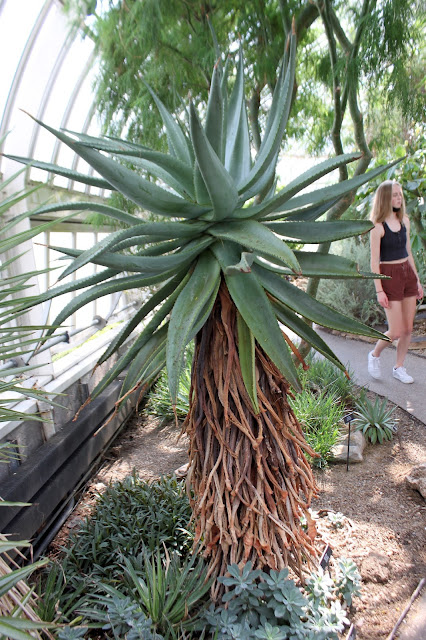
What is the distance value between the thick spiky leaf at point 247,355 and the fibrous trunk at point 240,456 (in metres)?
0.07

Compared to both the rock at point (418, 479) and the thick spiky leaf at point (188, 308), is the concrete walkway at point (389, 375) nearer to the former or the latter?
the rock at point (418, 479)

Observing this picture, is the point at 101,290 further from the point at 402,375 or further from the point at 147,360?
the point at 402,375

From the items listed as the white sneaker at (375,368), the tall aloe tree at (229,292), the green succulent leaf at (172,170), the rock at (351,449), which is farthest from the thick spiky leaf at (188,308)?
the white sneaker at (375,368)

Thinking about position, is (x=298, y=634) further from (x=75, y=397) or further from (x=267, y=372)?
(x=75, y=397)

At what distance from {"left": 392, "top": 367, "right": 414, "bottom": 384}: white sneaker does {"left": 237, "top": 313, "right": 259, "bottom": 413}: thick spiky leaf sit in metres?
3.46

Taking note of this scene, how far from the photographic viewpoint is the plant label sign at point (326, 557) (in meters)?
2.08

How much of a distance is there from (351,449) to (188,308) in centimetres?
234

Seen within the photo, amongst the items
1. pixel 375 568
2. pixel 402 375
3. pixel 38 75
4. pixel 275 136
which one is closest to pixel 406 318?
pixel 402 375

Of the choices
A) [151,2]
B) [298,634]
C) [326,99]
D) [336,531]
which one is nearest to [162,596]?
[298,634]

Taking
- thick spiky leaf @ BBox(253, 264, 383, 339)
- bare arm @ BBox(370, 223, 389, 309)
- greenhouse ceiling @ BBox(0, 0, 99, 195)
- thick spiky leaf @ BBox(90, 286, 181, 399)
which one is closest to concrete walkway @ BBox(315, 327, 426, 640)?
bare arm @ BBox(370, 223, 389, 309)

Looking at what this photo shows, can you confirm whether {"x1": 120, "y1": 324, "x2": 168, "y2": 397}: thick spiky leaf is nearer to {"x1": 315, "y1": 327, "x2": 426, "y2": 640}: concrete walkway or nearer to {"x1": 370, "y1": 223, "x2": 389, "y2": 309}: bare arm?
{"x1": 315, "y1": 327, "x2": 426, "y2": 640}: concrete walkway

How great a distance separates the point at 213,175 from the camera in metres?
1.30

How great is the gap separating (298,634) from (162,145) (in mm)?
4007

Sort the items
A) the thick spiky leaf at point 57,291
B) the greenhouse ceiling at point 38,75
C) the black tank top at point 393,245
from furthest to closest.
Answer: the black tank top at point 393,245 → the greenhouse ceiling at point 38,75 → the thick spiky leaf at point 57,291
